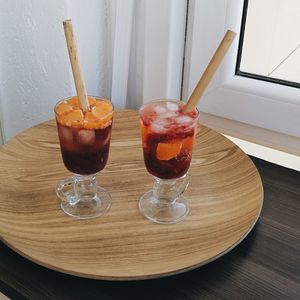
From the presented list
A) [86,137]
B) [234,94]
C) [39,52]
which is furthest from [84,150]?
[234,94]

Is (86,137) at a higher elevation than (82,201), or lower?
higher

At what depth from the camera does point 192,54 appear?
108 cm

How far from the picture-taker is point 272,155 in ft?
A: 3.51

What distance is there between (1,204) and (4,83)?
0.31 metres

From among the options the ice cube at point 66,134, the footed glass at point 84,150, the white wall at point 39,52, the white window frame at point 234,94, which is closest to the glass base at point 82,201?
the footed glass at point 84,150

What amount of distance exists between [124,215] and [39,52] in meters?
0.41

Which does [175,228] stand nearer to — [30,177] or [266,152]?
[30,177]

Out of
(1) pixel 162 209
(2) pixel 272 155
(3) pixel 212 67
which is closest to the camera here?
(3) pixel 212 67

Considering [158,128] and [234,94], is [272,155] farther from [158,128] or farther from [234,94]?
[158,128]

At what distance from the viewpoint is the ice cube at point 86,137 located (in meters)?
0.68

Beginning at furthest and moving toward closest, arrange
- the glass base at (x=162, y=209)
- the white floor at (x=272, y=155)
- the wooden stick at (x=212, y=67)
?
the white floor at (x=272, y=155), the glass base at (x=162, y=209), the wooden stick at (x=212, y=67)

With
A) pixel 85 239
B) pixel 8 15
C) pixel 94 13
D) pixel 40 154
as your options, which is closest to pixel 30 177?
pixel 40 154

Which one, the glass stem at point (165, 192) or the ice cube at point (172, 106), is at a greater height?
the ice cube at point (172, 106)

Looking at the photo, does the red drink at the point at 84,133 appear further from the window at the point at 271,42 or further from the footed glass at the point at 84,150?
the window at the point at 271,42
